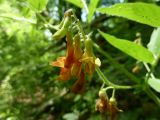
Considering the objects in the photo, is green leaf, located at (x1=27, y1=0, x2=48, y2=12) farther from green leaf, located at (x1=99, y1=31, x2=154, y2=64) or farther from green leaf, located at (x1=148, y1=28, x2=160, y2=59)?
green leaf, located at (x1=148, y1=28, x2=160, y2=59)

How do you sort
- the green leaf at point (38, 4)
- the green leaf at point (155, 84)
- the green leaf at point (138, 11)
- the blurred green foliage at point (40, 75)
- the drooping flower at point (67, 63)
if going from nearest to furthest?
the green leaf at point (138, 11) < the drooping flower at point (67, 63) < the green leaf at point (38, 4) < the green leaf at point (155, 84) < the blurred green foliage at point (40, 75)

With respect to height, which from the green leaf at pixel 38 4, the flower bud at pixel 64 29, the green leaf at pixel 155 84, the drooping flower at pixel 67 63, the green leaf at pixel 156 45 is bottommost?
the green leaf at pixel 155 84

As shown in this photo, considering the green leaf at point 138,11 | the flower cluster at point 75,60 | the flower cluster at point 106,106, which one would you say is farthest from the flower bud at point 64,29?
the flower cluster at point 106,106

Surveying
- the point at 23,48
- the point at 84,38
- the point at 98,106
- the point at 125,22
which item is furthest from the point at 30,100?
the point at 84,38

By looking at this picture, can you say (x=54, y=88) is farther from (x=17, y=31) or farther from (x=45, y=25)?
(x=45, y=25)

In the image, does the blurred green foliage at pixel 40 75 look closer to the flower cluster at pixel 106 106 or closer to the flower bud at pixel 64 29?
the flower cluster at pixel 106 106

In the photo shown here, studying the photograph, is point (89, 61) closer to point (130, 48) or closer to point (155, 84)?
point (130, 48)
